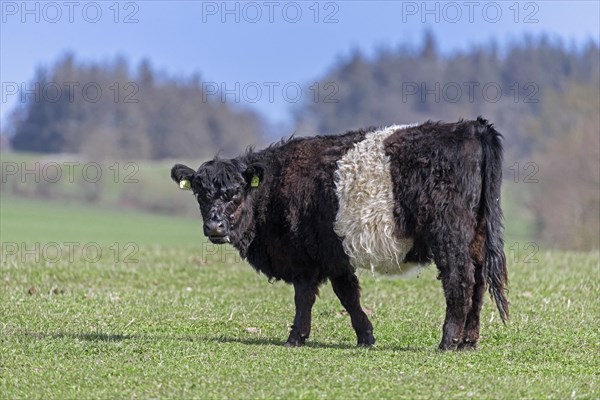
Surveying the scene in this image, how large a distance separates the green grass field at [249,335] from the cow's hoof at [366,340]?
0.10 m

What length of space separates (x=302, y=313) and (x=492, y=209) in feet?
7.72

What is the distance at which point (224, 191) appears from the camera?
10641mm

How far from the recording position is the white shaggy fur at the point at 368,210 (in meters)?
10.2

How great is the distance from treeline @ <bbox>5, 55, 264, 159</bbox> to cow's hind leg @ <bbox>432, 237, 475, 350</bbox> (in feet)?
280

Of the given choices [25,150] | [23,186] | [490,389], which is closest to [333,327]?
[490,389]

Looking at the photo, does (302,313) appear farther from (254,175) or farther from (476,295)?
(476,295)

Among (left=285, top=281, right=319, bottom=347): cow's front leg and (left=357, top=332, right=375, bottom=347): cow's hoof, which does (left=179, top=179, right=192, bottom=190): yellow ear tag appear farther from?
(left=357, top=332, right=375, bottom=347): cow's hoof

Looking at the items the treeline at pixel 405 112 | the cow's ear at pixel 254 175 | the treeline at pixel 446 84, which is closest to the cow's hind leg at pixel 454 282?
the cow's ear at pixel 254 175

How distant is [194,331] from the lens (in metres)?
11.5

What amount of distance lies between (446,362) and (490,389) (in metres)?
1.27

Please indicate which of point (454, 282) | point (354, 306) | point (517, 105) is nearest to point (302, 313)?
point (354, 306)

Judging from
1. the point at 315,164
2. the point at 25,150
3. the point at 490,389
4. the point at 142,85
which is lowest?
the point at 490,389

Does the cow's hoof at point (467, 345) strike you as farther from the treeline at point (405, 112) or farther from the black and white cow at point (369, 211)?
the treeline at point (405, 112)

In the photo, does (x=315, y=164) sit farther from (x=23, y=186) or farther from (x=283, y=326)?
(x=23, y=186)
